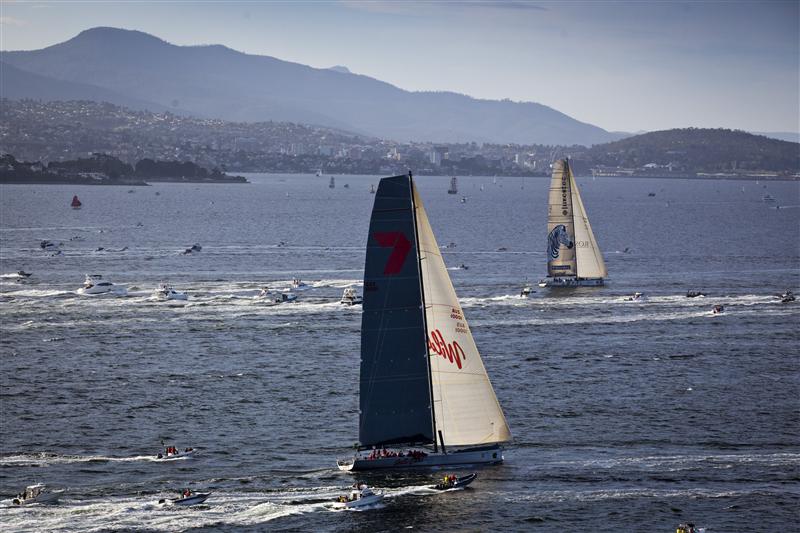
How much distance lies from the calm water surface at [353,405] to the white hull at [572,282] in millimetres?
2437

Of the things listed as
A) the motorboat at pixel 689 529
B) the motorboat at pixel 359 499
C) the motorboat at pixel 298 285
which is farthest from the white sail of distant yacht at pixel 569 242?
the motorboat at pixel 689 529

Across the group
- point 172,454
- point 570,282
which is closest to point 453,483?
A: point 172,454

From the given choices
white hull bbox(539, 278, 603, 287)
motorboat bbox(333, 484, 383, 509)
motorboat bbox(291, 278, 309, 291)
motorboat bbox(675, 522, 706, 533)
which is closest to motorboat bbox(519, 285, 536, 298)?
white hull bbox(539, 278, 603, 287)

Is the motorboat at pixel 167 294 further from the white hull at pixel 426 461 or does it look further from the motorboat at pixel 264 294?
the white hull at pixel 426 461

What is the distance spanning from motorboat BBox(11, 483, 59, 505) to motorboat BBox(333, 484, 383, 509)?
12.7 meters

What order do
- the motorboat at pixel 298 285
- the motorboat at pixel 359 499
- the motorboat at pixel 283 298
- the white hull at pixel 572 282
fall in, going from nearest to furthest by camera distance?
the motorboat at pixel 359 499
the motorboat at pixel 283 298
the motorboat at pixel 298 285
the white hull at pixel 572 282

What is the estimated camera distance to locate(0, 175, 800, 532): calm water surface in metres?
51.3

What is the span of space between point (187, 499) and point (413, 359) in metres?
11.9

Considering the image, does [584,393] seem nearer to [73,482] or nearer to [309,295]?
[73,482]

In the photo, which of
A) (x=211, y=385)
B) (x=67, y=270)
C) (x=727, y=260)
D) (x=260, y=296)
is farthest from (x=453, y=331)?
(x=727, y=260)

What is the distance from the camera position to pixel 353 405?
71.4 metres

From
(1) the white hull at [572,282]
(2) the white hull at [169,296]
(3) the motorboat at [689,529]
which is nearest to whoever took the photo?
(3) the motorboat at [689,529]

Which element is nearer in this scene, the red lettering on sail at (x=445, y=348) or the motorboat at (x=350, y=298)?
the red lettering on sail at (x=445, y=348)

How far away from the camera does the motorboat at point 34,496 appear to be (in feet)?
169
